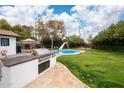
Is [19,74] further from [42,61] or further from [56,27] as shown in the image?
[56,27]

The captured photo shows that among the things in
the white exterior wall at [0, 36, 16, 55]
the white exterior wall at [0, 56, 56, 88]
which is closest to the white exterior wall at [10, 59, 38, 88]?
the white exterior wall at [0, 56, 56, 88]

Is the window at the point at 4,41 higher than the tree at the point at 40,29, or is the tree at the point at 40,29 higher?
the tree at the point at 40,29

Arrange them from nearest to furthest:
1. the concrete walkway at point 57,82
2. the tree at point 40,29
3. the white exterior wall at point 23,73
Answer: the white exterior wall at point 23,73
the concrete walkway at point 57,82
the tree at point 40,29

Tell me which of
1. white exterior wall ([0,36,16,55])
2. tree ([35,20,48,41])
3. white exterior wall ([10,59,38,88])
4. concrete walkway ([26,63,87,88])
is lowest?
concrete walkway ([26,63,87,88])

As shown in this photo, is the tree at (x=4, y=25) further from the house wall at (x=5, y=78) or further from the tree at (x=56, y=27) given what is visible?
the house wall at (x=5, y=78)

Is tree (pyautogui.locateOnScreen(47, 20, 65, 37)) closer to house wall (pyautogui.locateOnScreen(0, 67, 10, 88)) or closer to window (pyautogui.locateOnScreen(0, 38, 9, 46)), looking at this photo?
window (pyautogui.locateOnScreen(0, 38, 9, 46))

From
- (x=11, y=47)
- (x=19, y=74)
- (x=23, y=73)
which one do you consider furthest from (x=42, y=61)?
(x=11, y=47)

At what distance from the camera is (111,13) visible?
9.45 meters

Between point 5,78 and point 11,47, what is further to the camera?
point 11,47

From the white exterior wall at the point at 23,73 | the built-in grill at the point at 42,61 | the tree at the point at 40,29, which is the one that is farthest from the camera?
the tree at the point at 40,29

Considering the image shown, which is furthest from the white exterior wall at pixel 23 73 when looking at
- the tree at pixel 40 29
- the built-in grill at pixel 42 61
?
the tree at pixel 40 29

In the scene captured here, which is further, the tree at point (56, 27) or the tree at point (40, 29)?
the tree at point (40, 29)

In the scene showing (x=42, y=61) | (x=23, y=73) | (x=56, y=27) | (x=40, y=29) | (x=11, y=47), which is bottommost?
(x=23, y=73)
